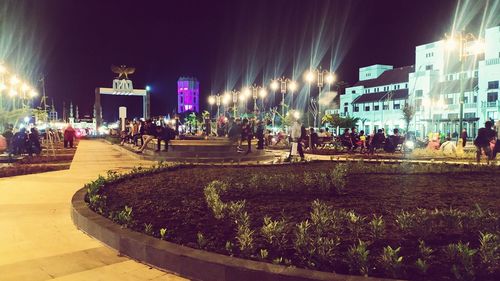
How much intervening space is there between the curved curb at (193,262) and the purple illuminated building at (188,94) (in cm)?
13151

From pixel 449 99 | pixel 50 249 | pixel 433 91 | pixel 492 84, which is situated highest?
pixel 433 91

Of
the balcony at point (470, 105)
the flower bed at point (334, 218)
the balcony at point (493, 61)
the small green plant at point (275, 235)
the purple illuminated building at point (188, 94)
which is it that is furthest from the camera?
the purple illuminated building at point (188, 94)

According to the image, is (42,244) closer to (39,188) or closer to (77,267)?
(77,267)

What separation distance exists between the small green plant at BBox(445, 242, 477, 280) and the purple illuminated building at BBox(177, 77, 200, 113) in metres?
133

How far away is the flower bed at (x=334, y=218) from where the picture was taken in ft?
12.7

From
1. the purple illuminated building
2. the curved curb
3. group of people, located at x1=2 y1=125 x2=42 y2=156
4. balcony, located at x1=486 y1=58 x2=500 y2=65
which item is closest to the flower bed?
the curved curb

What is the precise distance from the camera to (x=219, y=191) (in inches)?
298

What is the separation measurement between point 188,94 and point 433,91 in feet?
279

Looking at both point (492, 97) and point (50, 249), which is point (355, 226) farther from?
point (492, 97)

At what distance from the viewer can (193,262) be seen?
13.6ft

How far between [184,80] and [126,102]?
50122mm

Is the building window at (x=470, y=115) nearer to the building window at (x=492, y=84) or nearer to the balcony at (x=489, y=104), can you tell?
the balcony at (x=489, y=104)

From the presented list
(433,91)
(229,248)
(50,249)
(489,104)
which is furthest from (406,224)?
(433,91)

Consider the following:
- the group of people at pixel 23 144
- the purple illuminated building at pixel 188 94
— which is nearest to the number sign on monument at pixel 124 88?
the group of people at pixel 23 144
